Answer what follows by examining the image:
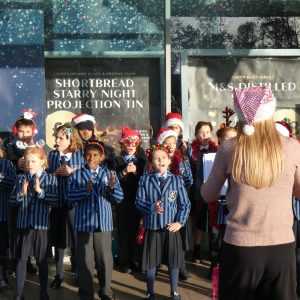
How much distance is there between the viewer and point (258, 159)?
3074mm

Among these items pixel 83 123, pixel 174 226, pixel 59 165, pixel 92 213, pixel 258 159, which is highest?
pixel 83 123

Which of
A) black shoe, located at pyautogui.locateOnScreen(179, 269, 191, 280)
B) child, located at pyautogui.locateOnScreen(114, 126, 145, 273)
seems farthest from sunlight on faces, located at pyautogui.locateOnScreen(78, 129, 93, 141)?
black shoe, located at pyautogui.locateOnScreen(179, 269, 191, 280)

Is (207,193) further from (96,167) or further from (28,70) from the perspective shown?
(28,70)

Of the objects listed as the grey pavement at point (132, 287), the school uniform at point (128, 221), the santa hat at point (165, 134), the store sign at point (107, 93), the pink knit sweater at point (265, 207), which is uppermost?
the store sign at point (107, 93)

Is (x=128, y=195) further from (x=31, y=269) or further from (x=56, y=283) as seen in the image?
(x=31, y=269)

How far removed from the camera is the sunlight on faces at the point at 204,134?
6.68 m

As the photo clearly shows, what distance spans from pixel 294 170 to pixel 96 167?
8.29ft

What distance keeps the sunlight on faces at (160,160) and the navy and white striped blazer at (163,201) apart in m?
0.07

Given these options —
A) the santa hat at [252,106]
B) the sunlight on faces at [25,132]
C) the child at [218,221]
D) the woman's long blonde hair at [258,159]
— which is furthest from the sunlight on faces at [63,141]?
the woman's long blonde hair at [258,159]

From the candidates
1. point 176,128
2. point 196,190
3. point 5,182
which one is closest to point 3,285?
point 5,182

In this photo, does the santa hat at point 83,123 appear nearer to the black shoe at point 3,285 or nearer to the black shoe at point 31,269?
the black shoe at point 31,269

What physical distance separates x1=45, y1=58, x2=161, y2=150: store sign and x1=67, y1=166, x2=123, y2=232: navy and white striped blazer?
250 centimetres

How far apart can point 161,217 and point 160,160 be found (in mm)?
500

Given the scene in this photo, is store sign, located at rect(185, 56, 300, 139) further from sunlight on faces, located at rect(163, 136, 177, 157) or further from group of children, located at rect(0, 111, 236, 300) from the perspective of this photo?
group of children, located at rect(0, 111, 236, 300)
